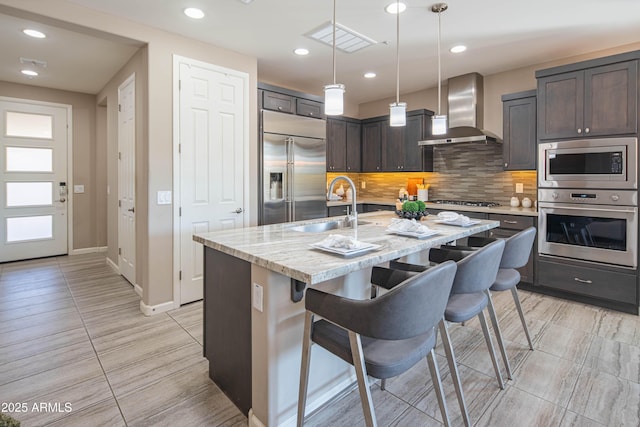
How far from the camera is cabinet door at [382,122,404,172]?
5.40 metres

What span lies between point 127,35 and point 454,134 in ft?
12.7

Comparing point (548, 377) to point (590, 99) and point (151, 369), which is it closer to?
point (151, 369)

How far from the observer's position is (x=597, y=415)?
5.92ft

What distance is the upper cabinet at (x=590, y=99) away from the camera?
3166 mm

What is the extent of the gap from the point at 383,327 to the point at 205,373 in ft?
4.95

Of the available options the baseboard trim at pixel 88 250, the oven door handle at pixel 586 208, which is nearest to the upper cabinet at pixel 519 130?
the oven door handle at pixel 586 208

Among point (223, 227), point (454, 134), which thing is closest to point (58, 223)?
point (223, 227)

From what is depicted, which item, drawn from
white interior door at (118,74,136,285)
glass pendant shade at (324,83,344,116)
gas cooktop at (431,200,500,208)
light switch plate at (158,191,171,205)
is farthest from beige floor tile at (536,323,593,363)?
white interior door at (118,74,136,285)

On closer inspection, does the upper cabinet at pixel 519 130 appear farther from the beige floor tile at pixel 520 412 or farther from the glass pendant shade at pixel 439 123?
the beige floor tile at pixel 520 412

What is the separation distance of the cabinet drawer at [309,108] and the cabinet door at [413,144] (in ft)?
4.83

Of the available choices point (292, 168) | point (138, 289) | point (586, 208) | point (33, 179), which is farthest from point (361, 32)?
point (33, 179)

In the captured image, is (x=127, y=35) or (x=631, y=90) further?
(x=631, y=90)

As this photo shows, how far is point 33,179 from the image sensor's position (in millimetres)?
5203

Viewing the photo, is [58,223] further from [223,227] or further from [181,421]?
[181,421]
